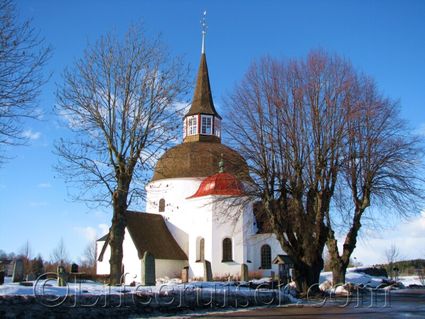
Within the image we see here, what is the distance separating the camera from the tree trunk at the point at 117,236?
19439 mm

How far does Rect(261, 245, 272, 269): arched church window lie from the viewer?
4100 cm

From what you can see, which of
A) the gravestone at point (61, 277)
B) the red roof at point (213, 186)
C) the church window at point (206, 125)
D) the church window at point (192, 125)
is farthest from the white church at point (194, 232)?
the gravestone at point (61, 277)

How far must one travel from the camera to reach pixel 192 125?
4841cm

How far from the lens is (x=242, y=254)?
39781 mm

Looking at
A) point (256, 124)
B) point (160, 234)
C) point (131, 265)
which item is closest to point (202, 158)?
point (160, 234)

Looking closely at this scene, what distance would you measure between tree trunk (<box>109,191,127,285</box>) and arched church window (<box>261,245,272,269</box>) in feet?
75.4

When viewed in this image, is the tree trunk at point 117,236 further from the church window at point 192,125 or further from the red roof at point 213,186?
the church window at point 192,125

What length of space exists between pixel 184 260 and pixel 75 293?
29.1 meters

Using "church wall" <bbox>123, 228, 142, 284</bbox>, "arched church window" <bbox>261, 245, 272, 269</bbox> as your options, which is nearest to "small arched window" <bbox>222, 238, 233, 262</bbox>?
"arched church window" <bbox>261, 245, 272, 269</bbox>

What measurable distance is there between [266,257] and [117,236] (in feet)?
77.6

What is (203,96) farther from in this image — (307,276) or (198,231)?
(307,276)

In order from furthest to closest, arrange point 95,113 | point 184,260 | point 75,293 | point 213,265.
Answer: point 184,260
point 213,265
point 95,113
point 75,293

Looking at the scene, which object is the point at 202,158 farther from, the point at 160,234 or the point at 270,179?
the point at 270,179

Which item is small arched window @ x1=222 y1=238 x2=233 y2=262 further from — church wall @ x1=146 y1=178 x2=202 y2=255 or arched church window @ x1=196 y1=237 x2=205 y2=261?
church wall @ x1=146 y1=178 x2=202 y2=255
